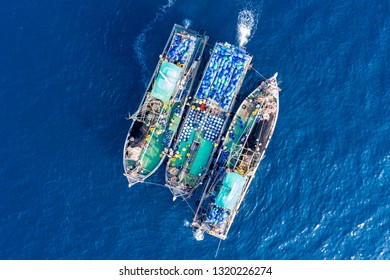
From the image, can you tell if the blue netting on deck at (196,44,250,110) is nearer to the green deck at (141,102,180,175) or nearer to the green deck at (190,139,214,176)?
the green deck at (141,102,180,175)

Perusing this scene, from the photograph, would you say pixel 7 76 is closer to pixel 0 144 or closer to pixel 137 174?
pixel 0 144

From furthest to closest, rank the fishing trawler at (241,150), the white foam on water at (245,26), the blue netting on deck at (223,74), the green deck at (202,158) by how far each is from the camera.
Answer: the white foam on water at (245,26) → the green deck at (202,158) → the blue netting on deck at (223,74) → the fishing trawler at (241,150)

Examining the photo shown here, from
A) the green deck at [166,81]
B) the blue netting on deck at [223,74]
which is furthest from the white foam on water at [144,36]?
the blue netting on deck at [223,74]

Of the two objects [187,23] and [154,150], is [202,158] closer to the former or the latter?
[154,150]

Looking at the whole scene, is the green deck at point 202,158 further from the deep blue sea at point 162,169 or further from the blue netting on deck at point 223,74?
the blue netting on deck at point 223,74

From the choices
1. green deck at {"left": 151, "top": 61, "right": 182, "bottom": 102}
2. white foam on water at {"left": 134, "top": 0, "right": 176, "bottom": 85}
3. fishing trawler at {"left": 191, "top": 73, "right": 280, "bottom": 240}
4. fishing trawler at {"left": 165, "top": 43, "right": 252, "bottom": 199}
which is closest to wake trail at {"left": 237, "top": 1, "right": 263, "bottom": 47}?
fishing trawler at {"left": 165, "top": 43, "right": 252, "bottom": 199}
